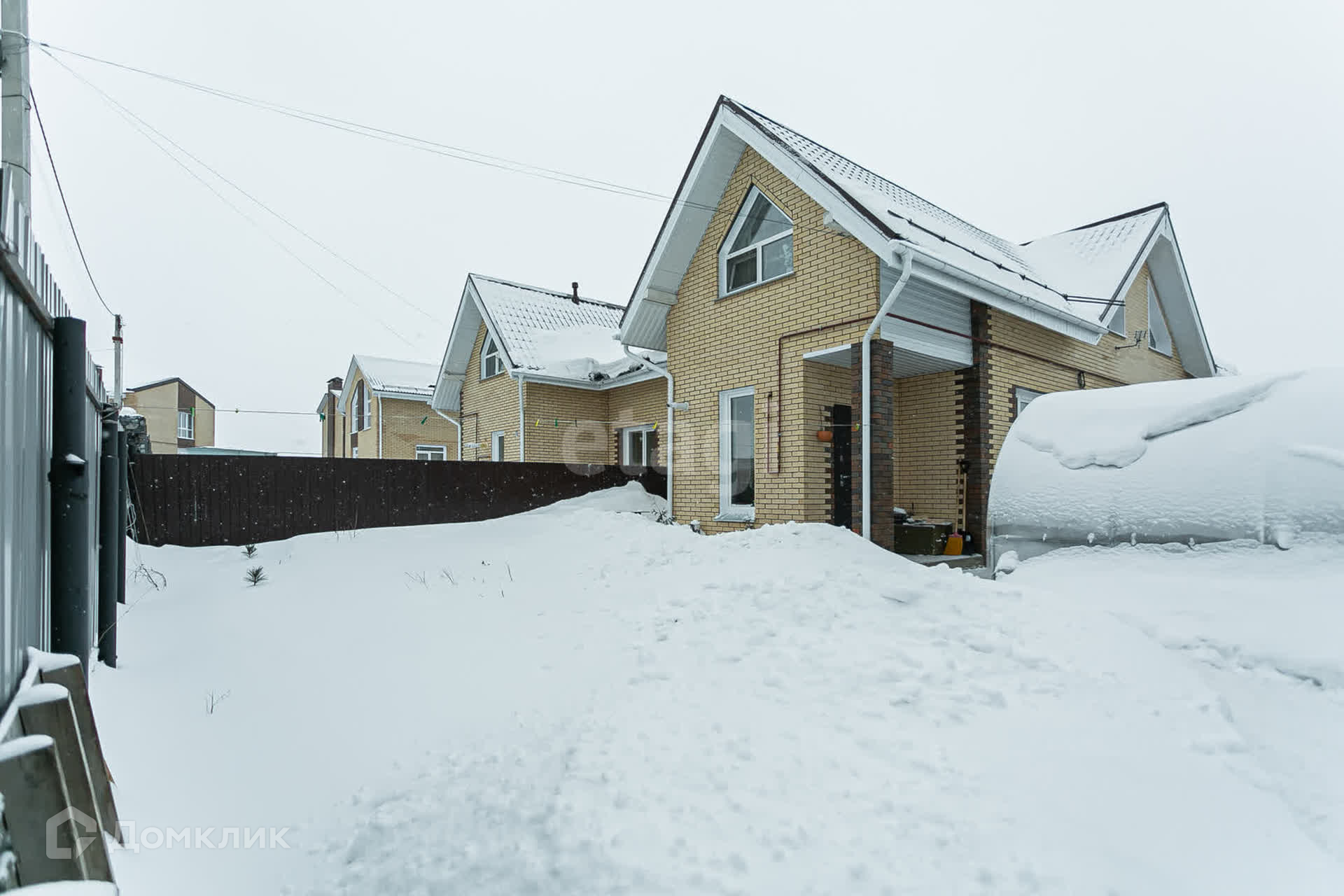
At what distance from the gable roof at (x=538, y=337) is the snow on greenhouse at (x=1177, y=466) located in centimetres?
803

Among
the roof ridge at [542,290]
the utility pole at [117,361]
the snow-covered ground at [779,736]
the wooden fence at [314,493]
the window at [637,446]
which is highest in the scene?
the roof ridge at [542,290]

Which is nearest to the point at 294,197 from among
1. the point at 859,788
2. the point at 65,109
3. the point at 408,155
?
the point at 408,155

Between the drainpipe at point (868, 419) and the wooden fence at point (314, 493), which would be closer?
the drainpipe at point (868, 419)

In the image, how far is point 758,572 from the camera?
5578 mm

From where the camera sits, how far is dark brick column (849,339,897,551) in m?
7.46

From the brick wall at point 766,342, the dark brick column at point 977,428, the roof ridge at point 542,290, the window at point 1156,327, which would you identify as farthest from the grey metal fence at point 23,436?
the window at point 1156,327

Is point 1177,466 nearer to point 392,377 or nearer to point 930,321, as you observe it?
point 930,321

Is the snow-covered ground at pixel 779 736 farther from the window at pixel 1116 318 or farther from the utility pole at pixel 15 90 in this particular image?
the window at pixel 1116 318

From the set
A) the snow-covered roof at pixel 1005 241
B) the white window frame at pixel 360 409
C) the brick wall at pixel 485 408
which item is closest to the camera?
the snow-covered roof at pixel 1005 241

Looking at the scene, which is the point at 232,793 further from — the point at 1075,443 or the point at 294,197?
the point at 294,197

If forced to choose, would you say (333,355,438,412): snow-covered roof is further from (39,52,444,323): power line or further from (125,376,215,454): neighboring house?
(125,376,215,454): neighboring house

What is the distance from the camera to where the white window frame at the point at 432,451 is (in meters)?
22.3

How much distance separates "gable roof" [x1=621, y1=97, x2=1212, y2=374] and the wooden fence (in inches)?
141

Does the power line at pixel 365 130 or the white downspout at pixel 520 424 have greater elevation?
the power line at pixel 365 130
